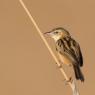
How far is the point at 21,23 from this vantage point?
15.0 feet

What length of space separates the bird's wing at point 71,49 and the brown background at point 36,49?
1.11 metres

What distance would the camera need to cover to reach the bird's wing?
312 cm

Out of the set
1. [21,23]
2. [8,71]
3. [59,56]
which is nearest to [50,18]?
[21,23]

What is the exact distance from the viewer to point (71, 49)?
3.17 metres

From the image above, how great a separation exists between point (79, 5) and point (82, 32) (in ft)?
0.69

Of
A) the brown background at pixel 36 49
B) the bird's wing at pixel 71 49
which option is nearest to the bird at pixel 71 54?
the bird's wing at pixel 71 49

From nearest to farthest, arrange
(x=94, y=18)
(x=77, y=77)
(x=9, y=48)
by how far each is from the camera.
Result: 1. (x=77, y=77)
2. (x=9, y=48)
3. (x=94, y=18)

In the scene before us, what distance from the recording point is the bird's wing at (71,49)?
3121 mm

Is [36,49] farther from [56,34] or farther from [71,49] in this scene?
[71,49]

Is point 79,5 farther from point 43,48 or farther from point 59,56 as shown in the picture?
point 59,56

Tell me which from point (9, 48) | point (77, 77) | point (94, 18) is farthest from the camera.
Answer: point (94, 18)

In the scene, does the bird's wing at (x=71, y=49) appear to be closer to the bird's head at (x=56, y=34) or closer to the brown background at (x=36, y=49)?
the bird's head at (x=56, y=34)

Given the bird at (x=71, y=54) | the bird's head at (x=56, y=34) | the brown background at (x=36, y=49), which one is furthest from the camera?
the brown background at (x=36, y=49)

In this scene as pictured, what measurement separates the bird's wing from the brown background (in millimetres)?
1113
